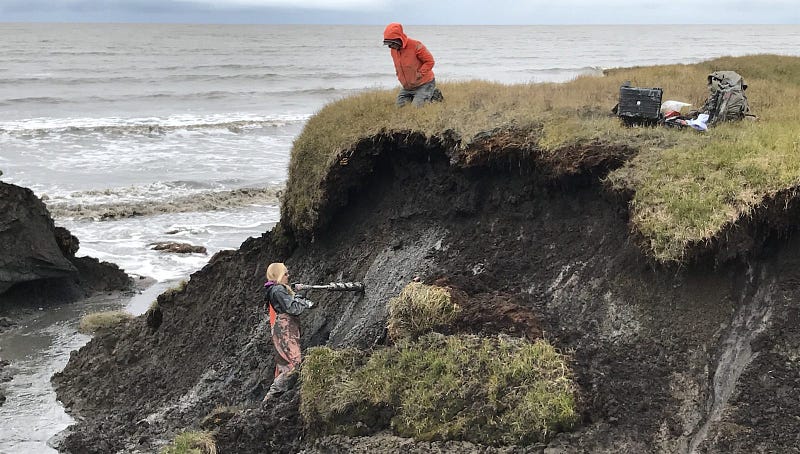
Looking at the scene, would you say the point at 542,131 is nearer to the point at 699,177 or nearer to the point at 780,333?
the point at 699,177

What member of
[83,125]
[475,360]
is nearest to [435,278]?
[475,360]

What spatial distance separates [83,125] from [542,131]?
140ft

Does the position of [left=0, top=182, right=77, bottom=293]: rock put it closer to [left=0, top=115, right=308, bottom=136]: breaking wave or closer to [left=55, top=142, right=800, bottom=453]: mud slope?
[left=55, top=142, right=800, bottom=453]: mud slope

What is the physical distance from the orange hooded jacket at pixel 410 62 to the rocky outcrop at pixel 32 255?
9.85 metres

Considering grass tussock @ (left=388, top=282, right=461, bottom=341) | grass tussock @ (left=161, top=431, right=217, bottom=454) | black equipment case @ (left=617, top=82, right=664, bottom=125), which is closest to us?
grass tussock @ (left=161, top=431, right=217, bottom=454)

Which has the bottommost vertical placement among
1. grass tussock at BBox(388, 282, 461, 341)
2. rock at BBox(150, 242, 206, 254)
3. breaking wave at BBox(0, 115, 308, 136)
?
rock at BBox(150, 242, 206, 254)

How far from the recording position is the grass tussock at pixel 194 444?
823cm

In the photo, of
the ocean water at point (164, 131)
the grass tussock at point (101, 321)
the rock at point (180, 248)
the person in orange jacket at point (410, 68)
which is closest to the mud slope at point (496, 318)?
the person in orange jacket at point (410, 68)

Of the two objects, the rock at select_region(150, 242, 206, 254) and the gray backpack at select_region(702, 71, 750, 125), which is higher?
the gray backpack at select_region(702, 71, 750, 125)

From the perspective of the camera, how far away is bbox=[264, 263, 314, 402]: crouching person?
30.8ft

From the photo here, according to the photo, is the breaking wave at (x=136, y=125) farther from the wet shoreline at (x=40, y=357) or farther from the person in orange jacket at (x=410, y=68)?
the person in orange jacket at (x=410, y=68)

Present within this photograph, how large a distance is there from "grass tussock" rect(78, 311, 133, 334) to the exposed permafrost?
498 inches

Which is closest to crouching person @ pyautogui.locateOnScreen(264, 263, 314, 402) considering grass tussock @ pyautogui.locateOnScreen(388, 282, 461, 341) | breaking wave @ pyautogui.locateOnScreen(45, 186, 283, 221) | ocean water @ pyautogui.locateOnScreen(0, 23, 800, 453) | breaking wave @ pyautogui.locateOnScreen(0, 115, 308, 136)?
grass tussock @ pyautogui.locateOnScreen(388, 282, 461, 341)

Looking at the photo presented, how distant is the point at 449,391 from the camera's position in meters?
7.46
